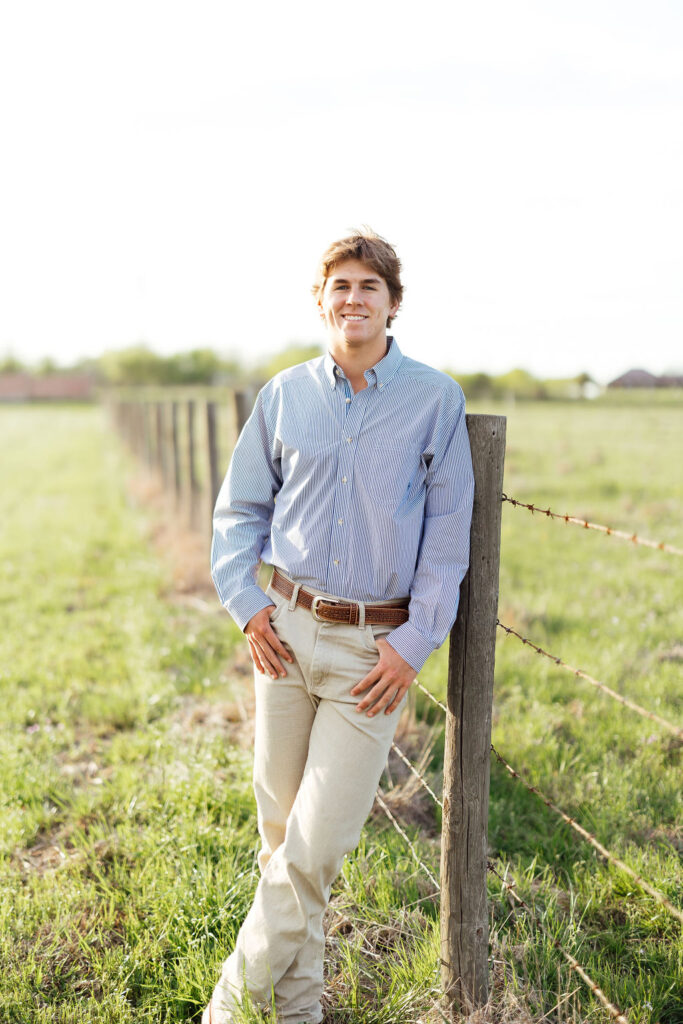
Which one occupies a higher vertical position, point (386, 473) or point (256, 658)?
point (386, 473)

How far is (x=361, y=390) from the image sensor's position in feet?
8.11

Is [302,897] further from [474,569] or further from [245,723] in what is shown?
[245,723]

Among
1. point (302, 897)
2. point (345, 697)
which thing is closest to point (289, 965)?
point (302, 897)

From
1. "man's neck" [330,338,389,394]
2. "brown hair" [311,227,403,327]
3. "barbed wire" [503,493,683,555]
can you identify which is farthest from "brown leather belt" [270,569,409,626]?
"brown hair" [311,227,403,327]

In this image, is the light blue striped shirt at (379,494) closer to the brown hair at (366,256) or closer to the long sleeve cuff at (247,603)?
the long sleeve cuff at (247,603)

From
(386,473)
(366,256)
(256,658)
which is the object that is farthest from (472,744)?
(366,256)

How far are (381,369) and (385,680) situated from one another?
906 mm

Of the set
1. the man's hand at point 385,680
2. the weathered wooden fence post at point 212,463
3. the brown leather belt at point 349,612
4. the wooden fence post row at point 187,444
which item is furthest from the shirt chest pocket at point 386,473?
the weathered wooden fence post at point 212,463

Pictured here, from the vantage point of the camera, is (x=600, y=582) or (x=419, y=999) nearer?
(x=419, y=999)

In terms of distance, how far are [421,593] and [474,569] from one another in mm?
168

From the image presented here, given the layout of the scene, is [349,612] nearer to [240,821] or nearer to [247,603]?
[247,603]

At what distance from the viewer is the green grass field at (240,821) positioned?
8.44 ft

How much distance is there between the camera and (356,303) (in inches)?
95.7

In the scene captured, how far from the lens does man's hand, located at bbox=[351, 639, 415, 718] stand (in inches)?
91.7
